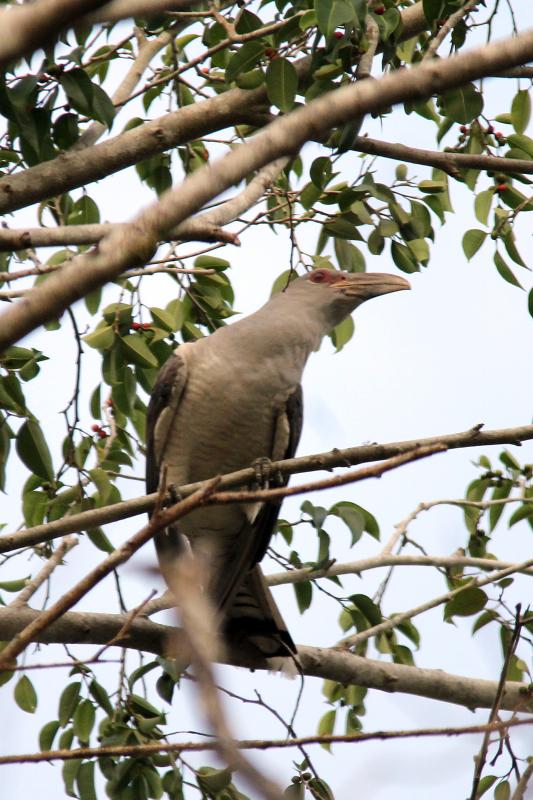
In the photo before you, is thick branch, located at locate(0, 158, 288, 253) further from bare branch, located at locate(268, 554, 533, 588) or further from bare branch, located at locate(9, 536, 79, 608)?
bare branch, located at locate(268, 554, 533, 588)

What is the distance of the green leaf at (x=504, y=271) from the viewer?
4.42 meters

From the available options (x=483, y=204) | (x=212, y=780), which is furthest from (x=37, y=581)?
(x=483, y=204)

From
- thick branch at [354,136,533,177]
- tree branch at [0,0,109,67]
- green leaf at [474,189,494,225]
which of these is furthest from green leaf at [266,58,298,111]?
tree branch at [0,0,109,67]

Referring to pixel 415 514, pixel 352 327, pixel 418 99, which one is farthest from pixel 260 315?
pixel 418 99

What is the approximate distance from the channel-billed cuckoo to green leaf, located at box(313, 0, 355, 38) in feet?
6.28

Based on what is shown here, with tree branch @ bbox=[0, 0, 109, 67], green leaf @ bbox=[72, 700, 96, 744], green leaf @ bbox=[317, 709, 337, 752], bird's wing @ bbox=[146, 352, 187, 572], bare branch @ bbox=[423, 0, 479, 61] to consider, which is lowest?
tree branch @ bbox=[0, 0, 109, 67]

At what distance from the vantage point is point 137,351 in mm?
4363

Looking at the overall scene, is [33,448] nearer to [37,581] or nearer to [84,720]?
[37,581]

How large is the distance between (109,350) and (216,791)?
6.10 ft

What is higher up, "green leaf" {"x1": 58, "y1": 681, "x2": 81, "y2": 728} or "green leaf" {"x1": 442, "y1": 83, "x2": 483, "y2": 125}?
"green leaf" {"x1": 442, "y1": 83, "x2": 483, "y2": 125}

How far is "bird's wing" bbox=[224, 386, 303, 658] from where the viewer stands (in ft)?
13.7

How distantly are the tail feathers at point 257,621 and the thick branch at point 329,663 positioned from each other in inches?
2.7

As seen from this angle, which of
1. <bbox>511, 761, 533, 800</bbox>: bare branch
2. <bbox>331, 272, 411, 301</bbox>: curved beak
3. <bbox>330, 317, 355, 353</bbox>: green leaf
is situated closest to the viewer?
<bbox>511, 761, 533, 800</bbox>: bare branch

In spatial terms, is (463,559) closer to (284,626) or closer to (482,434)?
(284,626)
